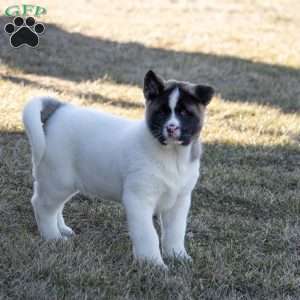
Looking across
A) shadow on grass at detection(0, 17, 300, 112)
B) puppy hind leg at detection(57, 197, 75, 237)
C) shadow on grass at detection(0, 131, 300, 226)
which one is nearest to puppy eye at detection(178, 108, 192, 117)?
puppy hind leg at detection(57, 197, 75, 237)

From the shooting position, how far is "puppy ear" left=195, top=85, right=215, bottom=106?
171 inches

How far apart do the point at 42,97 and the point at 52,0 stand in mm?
11472

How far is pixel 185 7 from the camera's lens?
55.9ft

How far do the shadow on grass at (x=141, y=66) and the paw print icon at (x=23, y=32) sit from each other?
8.4 inches

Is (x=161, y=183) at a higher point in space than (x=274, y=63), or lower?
higher

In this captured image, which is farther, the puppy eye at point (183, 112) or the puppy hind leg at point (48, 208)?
the puppy hind leg at point (48, 208)

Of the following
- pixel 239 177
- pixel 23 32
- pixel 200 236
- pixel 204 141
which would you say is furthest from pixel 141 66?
pixel 200 236

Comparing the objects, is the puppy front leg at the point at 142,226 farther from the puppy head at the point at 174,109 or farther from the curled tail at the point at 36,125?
the curled tail at the point at 36,125

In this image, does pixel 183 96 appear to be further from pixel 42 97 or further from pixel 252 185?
pixel 252 185

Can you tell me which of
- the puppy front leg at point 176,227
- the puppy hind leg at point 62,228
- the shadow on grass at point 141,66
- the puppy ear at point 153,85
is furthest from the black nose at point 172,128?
the shadow on grass at point 141,66

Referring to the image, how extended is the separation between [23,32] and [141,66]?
220 cm

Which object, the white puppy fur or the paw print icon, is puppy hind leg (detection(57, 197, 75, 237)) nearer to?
the white puppy fur

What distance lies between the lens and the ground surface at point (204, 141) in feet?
13.9

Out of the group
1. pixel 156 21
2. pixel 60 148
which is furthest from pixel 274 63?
pixel 60 148
